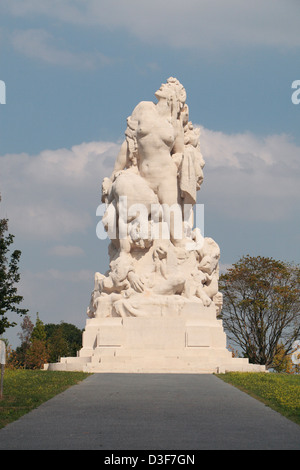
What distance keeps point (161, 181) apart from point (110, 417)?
14579 millimetres

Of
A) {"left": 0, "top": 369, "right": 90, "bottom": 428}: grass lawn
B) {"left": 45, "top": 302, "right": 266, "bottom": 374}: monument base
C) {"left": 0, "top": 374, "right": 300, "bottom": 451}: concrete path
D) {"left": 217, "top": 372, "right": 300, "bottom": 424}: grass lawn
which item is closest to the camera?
{"left": 0, "top": 374, "right": 300, "bottom": 451}: concrete path

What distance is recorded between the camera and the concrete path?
6.68 m

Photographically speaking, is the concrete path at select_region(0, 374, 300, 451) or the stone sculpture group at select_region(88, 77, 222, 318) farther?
the stone sculpture group at select_region(88, 77, 222, 318)

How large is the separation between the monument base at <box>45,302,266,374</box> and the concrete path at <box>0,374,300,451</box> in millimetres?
6456

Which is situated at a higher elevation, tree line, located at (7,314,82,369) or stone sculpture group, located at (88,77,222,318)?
stone sculpture group, located at (88,77,222,318)

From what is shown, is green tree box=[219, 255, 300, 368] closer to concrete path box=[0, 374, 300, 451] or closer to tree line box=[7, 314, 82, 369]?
tree line box=[7, 314, 82, 369]

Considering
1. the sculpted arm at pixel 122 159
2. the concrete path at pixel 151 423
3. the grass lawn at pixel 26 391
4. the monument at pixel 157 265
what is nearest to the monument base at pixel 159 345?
the monument at pixel 157 265

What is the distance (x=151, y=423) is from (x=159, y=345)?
11714 millimetres

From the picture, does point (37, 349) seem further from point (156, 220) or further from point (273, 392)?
point (273, 392)

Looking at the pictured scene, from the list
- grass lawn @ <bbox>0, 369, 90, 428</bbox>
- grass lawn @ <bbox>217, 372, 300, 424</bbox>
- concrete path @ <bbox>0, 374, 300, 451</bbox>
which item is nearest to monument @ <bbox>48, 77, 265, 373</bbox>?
grass lawn @ <bbox>217, 372, 300, 424</bbox>

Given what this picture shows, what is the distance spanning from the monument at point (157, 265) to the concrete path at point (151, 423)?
7.38 metres

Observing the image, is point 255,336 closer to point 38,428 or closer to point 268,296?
point 268,296

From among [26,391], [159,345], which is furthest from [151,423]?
[159,345]

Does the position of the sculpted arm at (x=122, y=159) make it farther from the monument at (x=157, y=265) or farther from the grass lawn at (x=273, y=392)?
the grass lawn at (x=273, y=392)
